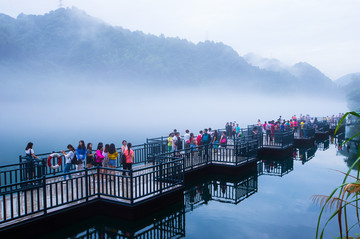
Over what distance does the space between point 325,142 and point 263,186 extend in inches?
1050

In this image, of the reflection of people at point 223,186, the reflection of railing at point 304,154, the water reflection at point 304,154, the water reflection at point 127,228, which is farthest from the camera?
the reflection of railing at point 304,154

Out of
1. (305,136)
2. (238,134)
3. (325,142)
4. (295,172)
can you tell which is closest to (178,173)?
(295,172)

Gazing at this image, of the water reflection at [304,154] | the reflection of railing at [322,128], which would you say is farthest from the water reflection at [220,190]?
the reflection of railing at [322,128]

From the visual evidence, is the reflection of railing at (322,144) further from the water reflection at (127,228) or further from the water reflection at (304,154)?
Answer: the water reflection at (127,228)

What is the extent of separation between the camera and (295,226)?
475 inches

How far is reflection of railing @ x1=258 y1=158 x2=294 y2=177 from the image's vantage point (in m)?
21.5

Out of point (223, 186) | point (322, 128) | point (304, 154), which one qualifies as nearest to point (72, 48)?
point (322, 128)

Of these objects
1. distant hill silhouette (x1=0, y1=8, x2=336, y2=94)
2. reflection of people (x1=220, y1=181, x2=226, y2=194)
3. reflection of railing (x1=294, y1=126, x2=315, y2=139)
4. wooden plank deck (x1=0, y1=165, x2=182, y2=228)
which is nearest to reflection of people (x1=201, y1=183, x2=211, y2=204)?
reflection of people (x1=220, y1=181, x2=226, y2=194)

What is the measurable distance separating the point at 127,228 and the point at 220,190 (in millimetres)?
7004

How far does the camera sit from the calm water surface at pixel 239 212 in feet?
37.0

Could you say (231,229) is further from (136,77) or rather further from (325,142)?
(136,77)

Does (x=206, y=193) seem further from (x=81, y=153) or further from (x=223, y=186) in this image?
(x=81, y=153)

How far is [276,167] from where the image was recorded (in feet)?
75.4

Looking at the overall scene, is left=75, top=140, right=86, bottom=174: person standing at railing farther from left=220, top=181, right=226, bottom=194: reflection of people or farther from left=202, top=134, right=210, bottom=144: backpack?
left=202, top=134, right=210, bottom=144: backpack
